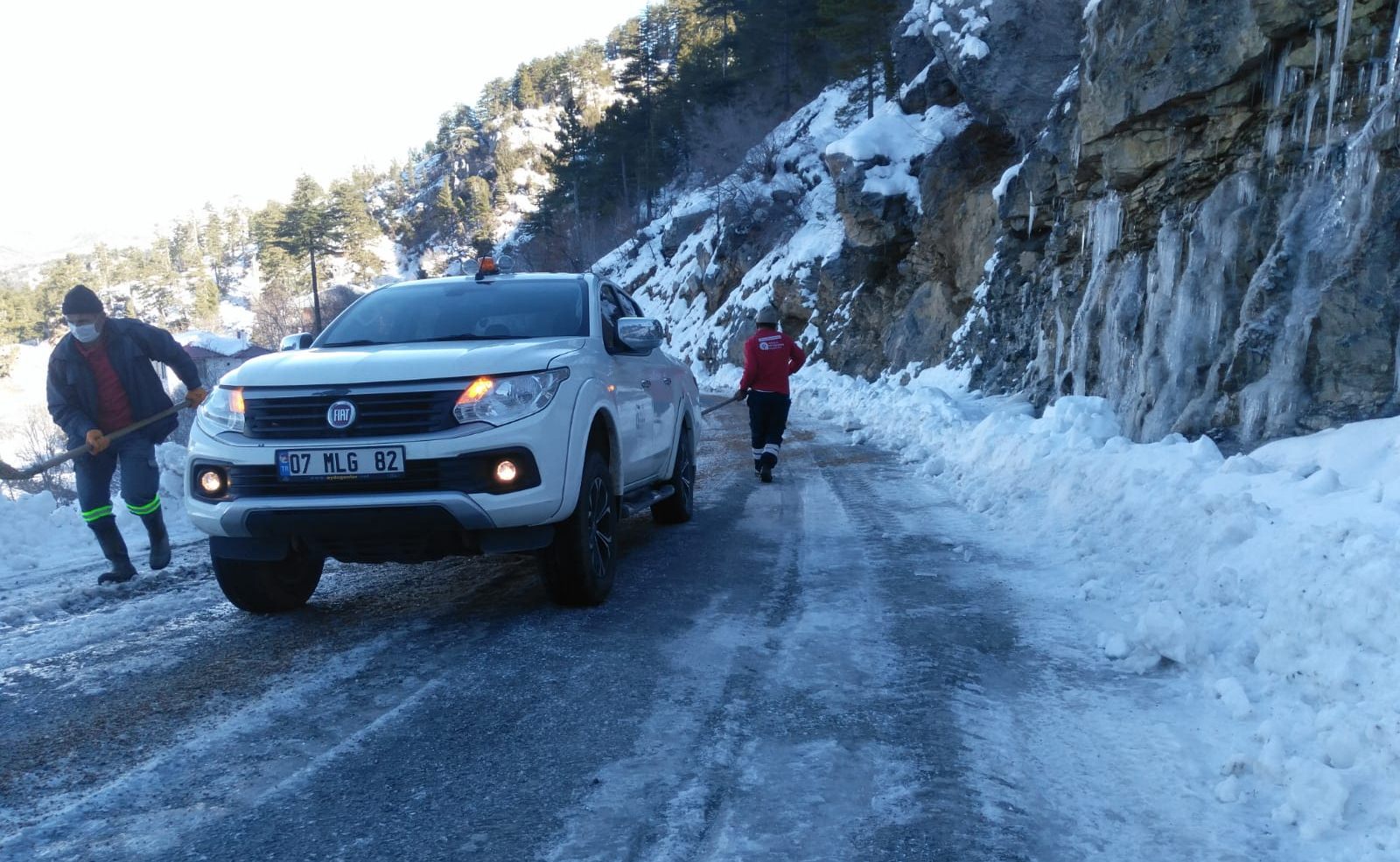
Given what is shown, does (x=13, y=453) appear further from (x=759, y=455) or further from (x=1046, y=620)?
(x=1046, y=620)

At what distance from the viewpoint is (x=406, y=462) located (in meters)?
4.43

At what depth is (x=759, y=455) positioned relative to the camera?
10.5m

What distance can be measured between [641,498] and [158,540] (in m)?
3.26

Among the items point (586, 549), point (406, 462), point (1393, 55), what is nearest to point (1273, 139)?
point (1393, 55)

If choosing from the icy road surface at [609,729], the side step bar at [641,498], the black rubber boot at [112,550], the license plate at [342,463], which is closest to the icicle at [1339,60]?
the icy road surface at [609,729]

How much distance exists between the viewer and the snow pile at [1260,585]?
2.98 metres

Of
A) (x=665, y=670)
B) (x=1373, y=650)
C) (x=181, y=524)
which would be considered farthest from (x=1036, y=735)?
(x=181, y=524)

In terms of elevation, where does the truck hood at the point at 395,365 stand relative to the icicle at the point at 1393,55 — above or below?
below

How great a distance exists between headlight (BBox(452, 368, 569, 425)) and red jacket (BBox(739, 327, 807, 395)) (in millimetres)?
6429

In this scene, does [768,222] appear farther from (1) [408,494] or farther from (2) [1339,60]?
(1) [408,494]

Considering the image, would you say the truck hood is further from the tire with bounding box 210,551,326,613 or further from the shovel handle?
the shovel handle

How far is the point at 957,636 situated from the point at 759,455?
5.93 m

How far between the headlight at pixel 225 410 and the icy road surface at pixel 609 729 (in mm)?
1065

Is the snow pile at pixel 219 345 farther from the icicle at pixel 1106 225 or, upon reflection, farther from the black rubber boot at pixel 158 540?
the black rubber boot at pixel 158 540
